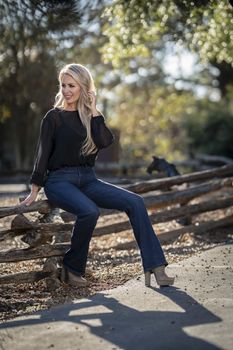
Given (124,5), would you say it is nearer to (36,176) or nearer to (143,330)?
(36,176)

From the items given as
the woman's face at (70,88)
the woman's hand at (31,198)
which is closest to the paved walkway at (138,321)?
the woman's hand at (31,198)

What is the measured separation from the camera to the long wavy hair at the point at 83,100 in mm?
6301

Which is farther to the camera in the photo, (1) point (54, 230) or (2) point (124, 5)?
(2) point (124, 5)

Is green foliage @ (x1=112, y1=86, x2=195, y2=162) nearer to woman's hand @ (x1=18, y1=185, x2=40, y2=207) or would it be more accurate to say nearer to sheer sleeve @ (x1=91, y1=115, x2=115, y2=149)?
sheer sleeve @ (x1=91, y1=115, x2=115, y2=149)

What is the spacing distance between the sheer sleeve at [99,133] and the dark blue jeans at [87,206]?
0.80 ft

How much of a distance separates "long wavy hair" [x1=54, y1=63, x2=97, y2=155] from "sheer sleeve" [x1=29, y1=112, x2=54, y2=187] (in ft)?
0.78

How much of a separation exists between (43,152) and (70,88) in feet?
2.01

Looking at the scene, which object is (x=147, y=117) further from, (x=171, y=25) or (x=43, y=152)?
(x=43, y=152)

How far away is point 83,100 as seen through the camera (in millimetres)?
6379

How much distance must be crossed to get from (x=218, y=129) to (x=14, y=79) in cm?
777

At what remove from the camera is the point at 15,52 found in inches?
933

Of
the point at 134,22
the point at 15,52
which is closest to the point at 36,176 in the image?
the point at 134,22

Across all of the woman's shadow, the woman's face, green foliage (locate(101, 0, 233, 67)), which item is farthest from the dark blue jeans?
green foliage (locate(101, 0, 233, 67))

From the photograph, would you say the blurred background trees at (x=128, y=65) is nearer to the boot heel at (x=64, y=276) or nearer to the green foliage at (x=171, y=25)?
the green foliage at (x=171, y=25)
